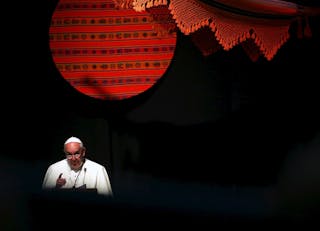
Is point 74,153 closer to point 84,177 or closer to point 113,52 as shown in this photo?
point 84,177

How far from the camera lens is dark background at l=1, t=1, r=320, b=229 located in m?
4.71

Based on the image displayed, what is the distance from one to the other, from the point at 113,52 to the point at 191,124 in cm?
95

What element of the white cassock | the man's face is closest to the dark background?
the white cassock

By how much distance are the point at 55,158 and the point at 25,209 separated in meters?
3.66

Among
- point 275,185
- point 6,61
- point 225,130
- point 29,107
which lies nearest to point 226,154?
point 225,130

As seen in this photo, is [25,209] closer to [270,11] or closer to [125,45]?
[270,11]

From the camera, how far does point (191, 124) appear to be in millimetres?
4875

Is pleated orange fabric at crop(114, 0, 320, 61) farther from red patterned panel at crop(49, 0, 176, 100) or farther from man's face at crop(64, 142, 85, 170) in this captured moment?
red patterned panel at crop(49, 0, 176, 100)

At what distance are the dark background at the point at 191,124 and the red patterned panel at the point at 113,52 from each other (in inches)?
6.1

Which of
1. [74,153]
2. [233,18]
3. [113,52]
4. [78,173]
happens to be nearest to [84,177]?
[78,173]

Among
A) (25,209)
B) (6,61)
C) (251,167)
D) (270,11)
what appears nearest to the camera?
(25,209)

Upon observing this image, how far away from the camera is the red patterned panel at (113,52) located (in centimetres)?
461

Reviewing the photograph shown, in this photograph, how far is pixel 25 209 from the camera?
116cm

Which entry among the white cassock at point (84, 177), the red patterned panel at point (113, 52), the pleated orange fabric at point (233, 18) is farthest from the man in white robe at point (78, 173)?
the pleated orange fabric at point (233, 18)
